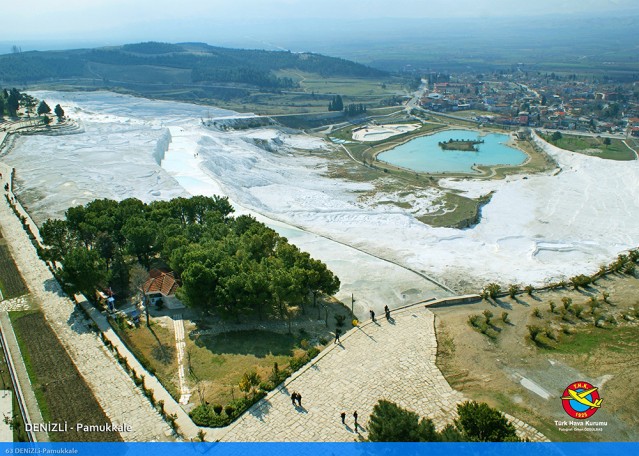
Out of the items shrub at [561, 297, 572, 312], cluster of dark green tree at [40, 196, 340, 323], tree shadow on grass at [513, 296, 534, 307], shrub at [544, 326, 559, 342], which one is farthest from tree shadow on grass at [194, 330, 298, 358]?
shrub at [561, 297, 572, 312]

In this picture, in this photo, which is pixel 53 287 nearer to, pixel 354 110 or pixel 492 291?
pixel 492 291

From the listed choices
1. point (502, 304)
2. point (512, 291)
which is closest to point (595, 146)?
point (512, 291)

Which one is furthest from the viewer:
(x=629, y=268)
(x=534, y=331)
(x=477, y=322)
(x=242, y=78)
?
(x=242, y=78)

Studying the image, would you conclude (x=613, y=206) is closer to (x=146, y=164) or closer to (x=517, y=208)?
(x=517, y=208)

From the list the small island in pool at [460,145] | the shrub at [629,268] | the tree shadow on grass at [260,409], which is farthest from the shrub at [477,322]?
the small island in pool at [460,145]

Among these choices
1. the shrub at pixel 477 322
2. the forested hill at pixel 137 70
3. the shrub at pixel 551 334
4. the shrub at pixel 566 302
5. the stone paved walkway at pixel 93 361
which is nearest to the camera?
the stone paved walkway at pixel 93 361

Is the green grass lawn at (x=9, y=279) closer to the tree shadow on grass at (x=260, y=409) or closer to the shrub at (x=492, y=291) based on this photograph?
the tree shadow on grass at (x=260, y=409)

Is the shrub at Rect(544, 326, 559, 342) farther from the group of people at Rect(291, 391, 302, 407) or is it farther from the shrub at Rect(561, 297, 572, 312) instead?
the group of people at Rect(291, 391, 302, 407)
